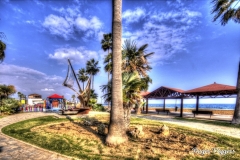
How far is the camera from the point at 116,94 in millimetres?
6055

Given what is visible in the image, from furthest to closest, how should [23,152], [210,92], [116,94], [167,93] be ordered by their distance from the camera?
Answer: [167,93] → [210,92] → [116,94] → [23,152]

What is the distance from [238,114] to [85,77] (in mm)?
40073

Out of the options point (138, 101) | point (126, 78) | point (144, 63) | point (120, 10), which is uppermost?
point (120, 10)

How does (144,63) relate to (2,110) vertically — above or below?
above

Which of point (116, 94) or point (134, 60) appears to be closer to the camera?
point (116, 94)

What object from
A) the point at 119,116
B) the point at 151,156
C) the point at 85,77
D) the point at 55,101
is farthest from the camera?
the point at 85,77

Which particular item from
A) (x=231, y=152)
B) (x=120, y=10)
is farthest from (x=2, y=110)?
(x=231, y=152)

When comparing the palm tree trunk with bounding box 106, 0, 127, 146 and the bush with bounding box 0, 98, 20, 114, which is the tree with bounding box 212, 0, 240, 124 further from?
the bush with bounding box 0, 98, 20, 114

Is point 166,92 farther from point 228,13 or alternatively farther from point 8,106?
point 8,106

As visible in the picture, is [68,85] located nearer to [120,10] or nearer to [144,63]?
[144,63]

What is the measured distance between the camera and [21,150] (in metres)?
5.02

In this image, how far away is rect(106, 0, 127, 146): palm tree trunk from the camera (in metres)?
5.91

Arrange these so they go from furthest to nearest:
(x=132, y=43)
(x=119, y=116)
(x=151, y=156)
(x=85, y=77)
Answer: (x=85, y=77) → (x=132, y=43) → (x=119, y=116) → (x=151, y=156)

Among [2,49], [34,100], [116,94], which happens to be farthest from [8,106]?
[34,100]
